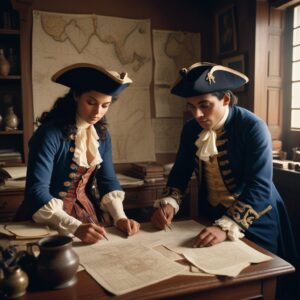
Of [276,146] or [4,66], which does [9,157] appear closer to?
[4,66]

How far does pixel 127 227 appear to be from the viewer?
68.3 inches

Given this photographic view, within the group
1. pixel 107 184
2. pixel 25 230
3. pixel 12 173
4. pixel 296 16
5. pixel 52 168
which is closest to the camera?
pixel 25 230

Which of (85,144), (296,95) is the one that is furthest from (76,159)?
(296,95)

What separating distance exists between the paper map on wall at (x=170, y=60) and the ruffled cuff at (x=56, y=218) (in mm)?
2257

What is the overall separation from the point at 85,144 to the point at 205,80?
2.43ft

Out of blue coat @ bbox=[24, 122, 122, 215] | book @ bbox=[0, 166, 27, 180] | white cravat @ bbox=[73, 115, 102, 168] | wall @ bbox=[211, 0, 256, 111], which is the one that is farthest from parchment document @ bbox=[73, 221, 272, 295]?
wall @ bbox=[211, 0, 256, 111]

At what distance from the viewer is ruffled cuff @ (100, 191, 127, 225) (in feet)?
6.55

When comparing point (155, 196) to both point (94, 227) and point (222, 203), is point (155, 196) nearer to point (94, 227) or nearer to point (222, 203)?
point (222, 203)

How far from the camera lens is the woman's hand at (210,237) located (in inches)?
61.4

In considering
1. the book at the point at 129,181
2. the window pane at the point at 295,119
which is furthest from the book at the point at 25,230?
the window pane at the point at 295,119

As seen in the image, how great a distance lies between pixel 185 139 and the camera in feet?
7.29

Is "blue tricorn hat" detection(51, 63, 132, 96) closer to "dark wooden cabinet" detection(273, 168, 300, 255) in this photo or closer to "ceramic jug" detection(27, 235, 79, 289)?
"ceramic jug" detection(27, 235, 79, 289)

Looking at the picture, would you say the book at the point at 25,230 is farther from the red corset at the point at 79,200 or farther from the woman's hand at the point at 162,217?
the woman's hand at the point at 162,217

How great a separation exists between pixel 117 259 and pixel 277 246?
1078 mm
